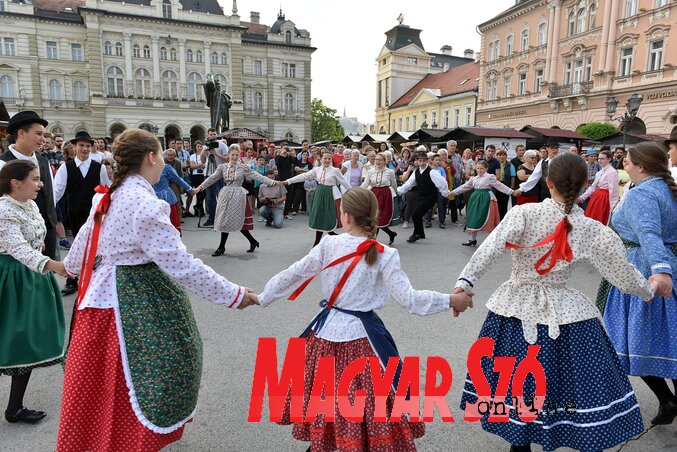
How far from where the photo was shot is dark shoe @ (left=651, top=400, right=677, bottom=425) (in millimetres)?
3053

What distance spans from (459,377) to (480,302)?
6.93 feet

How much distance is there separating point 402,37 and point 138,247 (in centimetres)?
6812

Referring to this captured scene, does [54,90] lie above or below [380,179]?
above

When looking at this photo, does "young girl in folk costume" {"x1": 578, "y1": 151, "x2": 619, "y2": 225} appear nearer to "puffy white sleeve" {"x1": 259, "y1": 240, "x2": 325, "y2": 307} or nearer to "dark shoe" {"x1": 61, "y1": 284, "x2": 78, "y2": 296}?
"puffy white sleeve" {"x1": 259, "y1": 240, "x2": 325, "y2": 307}

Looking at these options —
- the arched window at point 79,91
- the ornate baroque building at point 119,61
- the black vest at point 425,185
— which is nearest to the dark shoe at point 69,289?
the black vest at point 425,185

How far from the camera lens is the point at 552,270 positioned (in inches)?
100

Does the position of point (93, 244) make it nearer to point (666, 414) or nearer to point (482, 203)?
point (666, 414)

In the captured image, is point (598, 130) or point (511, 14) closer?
point (598, 130)

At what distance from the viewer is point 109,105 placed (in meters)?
47.7

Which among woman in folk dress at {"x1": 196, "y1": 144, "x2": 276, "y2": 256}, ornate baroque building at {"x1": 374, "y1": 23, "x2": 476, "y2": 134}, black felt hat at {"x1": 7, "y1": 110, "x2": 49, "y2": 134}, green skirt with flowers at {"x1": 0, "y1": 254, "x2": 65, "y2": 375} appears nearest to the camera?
green skirt with flowers at {"x1": 0, "y1": 254, "x2": 65, "y2": 375}

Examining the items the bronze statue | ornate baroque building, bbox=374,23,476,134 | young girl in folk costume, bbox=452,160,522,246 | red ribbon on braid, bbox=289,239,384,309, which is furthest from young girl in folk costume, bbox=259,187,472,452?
ornate baroque building, bbox=374,23,476,134

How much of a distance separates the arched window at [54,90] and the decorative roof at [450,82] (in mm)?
39245

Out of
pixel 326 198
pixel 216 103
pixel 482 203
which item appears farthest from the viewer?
pixel 216 103

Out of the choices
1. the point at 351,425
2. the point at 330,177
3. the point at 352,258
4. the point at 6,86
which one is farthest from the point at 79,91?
→ the point at 351,425
